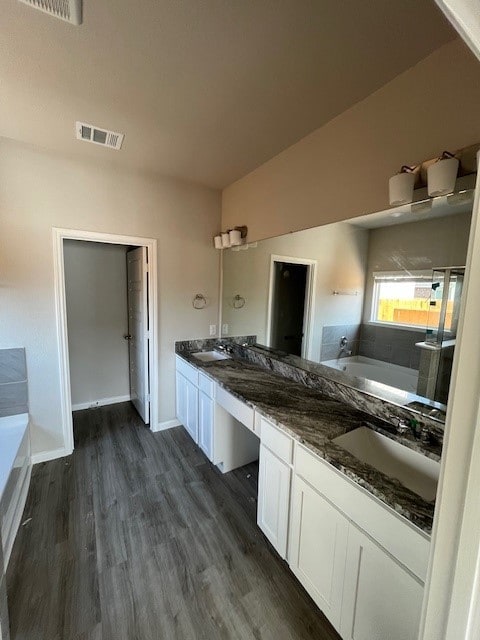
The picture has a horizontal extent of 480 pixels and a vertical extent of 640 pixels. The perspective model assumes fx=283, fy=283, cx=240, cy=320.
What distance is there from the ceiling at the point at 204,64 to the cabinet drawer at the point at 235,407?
1.87m

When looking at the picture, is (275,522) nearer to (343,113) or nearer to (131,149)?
(343,113)

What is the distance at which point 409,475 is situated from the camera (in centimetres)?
138

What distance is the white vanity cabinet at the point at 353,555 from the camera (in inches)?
38.0

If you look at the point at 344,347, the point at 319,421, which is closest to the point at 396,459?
the point at 319,421

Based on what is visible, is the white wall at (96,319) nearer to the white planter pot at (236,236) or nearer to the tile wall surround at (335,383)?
the white planter pot at (236,236)

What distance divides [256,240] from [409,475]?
204 centimetres

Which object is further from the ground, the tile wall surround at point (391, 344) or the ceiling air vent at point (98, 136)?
the ceiling air vent at point (98, 136)

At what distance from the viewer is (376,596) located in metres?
1.07

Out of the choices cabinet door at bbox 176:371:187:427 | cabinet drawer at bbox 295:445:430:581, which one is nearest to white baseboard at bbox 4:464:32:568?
cabinet door at bbox 176:371:187:427

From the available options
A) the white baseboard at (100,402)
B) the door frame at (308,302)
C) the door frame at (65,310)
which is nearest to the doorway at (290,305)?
the door frame at (308,302)

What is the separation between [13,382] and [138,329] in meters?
1.22

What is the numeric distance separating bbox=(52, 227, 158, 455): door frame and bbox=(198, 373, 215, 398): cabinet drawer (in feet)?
2.27

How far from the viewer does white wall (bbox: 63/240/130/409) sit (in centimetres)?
339

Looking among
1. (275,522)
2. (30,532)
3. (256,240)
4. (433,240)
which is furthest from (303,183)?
(30,532)
